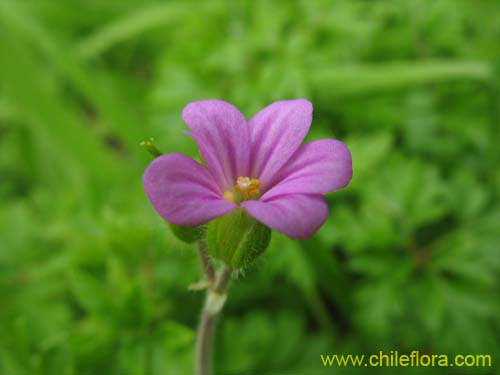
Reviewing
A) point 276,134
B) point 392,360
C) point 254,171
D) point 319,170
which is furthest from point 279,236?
point 319,170

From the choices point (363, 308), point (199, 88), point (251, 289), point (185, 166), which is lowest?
point (363, 308)

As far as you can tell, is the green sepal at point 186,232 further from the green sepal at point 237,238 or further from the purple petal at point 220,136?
the purple petal at point 220,136

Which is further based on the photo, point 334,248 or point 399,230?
point 334,248

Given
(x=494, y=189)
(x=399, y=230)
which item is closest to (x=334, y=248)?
(x=399, y=230)

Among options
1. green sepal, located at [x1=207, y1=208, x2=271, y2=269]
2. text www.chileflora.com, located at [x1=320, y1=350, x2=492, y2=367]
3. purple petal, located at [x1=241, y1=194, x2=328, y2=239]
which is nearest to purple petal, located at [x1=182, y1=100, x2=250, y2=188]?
green sepal, located at [x1=207, y1=208, x2=271, y2=269]

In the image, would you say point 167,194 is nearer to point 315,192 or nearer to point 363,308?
point 315,192
